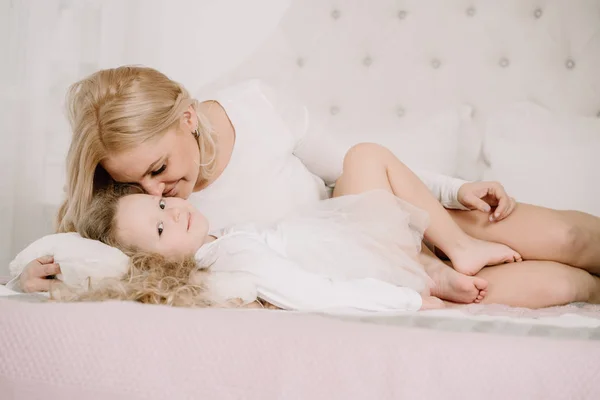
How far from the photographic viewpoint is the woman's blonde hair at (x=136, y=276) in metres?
1.08

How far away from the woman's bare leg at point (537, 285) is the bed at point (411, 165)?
5cm

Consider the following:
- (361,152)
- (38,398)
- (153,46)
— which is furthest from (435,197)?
(153,46)

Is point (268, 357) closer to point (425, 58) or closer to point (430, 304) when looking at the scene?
point (430, 304)

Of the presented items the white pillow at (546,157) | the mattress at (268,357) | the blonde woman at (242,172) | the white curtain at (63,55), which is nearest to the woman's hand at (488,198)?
the blonde woman at (242,172)

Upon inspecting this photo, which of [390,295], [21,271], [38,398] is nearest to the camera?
[38,398]

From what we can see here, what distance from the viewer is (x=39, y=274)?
1.29 metres

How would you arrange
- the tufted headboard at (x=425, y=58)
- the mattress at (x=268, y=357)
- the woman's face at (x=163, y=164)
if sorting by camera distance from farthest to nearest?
the tufted headboard at (x=425, y=58)
the woman's face at (x=163, y=164)
the mattress at (x=268, y=357)

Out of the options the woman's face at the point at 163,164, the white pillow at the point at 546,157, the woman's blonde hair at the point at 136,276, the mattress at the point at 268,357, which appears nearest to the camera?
the mattress at the point at 268,357

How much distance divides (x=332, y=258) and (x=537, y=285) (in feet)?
1.48

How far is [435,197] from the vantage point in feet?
5.13

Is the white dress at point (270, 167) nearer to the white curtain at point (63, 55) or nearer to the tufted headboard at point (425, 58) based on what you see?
the tufted headboard at point (425, 58)

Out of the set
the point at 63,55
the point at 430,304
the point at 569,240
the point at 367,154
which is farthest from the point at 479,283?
the point at 63,55

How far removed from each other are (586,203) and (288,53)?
1125 mm

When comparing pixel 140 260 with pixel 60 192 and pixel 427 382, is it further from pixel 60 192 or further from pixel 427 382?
pixel 60 192
